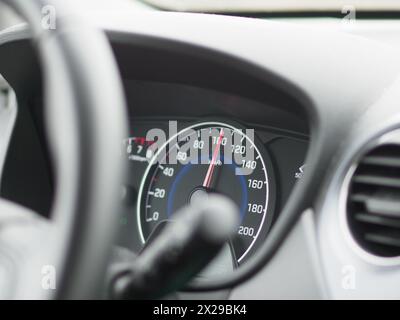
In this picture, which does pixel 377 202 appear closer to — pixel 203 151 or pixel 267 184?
pixel 267 184

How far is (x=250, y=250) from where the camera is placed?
3.72 ft

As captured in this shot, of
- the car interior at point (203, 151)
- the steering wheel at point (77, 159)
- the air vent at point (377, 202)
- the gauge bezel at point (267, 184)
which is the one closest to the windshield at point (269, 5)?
the car interior at point (203, 151)

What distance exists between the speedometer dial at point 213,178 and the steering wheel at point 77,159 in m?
0.54

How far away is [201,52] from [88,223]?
1.85 ft

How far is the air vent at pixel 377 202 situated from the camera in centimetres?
85

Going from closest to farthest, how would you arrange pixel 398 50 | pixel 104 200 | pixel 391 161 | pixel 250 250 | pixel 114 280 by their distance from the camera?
pixel 104 200 < pixel 114 280 < pixel 391 161 < pixel 398 50 < pixel 250 250

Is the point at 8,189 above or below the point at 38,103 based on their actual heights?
below

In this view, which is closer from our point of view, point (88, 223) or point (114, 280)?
point (88, 223)

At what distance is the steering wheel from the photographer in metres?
0.52

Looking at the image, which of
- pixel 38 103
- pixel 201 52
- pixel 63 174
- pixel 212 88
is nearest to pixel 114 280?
pixel 63 174

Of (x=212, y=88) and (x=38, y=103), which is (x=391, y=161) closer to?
(x=212, y=88)

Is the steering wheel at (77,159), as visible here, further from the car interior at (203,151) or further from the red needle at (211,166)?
the red needle at (211,166)

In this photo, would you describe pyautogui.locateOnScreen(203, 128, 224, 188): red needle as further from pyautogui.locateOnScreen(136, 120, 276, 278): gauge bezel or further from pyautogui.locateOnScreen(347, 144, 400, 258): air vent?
pyautogui.locateOnScreen(347, 144, 400, 258): air vent

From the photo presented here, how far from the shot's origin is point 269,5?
154 centimetres
